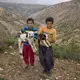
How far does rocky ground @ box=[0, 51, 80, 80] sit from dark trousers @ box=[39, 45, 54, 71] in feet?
0.69

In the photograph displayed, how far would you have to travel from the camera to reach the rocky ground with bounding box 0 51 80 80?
568cm

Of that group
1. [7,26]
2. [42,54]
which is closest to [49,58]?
[42,54]

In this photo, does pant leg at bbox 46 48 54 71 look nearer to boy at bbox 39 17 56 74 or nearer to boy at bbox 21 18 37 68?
boy at bbox 39 17 56 74

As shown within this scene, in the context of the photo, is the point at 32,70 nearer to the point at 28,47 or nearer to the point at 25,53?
the point at 25,53

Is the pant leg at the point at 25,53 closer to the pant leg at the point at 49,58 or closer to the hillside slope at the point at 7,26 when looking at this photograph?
the pant leg at the point at 49,58

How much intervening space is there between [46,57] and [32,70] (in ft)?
1.90

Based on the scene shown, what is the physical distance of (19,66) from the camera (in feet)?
20.2

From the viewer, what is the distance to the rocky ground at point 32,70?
5684 mm

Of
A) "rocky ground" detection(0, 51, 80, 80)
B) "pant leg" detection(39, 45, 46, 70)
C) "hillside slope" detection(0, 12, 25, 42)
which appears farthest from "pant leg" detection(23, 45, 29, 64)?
"hillside slope" detection(0, 12, 25, 42)

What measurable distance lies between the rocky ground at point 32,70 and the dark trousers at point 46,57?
210 mm

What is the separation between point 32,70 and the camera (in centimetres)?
599

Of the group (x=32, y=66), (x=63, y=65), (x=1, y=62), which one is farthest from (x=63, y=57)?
(x=1, y=62)

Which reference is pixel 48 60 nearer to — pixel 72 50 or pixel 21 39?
pixel 21 39

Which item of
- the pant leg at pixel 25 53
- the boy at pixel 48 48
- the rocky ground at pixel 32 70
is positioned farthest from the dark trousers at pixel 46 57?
the pant leg at pixel 25 53
